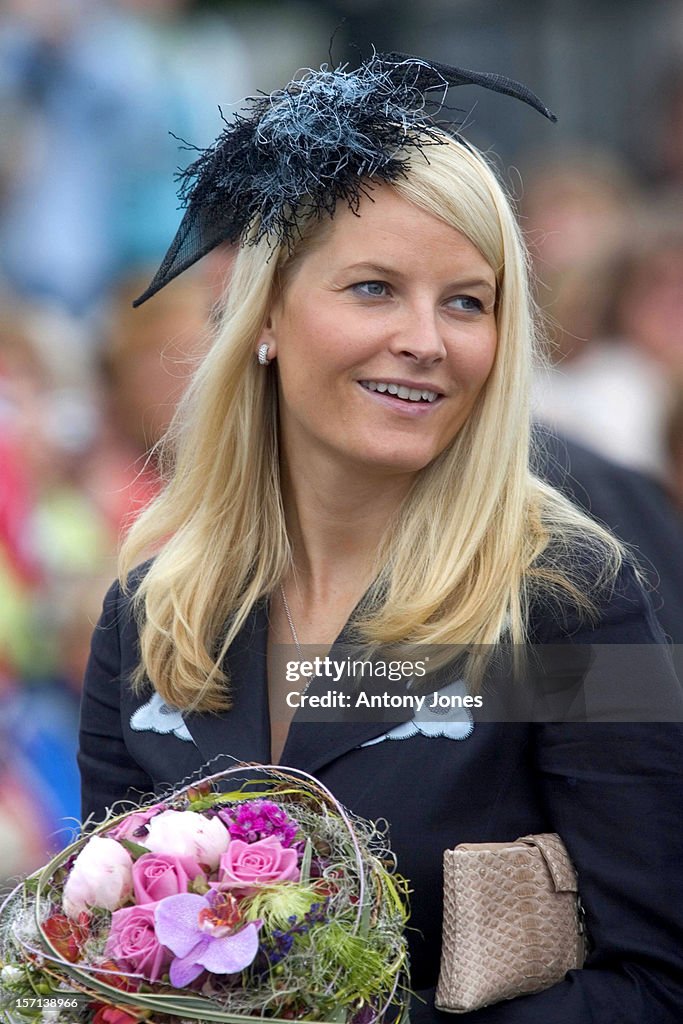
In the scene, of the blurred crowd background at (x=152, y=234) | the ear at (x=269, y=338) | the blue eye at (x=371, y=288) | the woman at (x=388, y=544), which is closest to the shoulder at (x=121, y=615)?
the woman at (x=388, y=544)

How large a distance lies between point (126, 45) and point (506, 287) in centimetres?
319

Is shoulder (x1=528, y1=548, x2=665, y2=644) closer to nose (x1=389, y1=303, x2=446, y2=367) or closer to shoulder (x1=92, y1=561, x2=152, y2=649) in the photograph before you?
nose (x1=389, y1=303, x2=446, y2=367)

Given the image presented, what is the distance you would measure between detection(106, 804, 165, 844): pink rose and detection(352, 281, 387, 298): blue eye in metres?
0.79

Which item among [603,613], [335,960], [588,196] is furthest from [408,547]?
[588,196]

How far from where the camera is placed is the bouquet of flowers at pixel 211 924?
159 cm

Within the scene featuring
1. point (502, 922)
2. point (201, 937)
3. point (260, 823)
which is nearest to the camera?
point (201, 937)

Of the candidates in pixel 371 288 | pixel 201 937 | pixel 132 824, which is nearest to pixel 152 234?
pixel 371 288

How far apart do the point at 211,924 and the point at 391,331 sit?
89cm

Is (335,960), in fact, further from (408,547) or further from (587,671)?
(408,547)

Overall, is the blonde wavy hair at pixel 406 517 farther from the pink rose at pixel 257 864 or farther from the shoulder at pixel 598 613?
the pink rose at pixel 257 864

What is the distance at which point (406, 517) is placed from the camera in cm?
222

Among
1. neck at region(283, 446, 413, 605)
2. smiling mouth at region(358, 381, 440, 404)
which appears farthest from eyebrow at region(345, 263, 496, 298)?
neck at region(283, 446, 413, 605)

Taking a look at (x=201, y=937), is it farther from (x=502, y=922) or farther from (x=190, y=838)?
(x=502, y=922)

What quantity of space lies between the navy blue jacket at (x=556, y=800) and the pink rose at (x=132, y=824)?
29 centimetres
